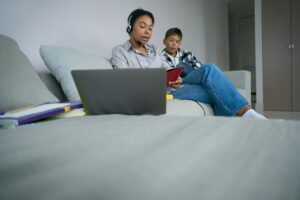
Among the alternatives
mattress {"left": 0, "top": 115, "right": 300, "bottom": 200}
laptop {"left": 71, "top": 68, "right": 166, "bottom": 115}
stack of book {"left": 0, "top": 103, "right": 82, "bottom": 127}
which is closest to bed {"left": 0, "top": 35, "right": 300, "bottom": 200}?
mattress {"left": 0, "top": 115, "right": 300, "bottom": 200}

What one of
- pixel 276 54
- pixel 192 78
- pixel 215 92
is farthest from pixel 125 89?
pixel 276 54

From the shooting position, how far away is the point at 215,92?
4.37 ft

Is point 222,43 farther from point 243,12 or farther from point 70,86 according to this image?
point 70,86

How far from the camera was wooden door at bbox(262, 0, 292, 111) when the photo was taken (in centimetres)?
367

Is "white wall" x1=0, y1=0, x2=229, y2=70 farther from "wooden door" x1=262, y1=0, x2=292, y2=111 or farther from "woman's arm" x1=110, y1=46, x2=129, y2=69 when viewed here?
"wooden door" x1=262, y1=0, x2=292, y2=111

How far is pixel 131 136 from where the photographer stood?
1.37 ft

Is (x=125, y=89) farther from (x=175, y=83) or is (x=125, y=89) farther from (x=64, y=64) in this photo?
(x=175, y=83)

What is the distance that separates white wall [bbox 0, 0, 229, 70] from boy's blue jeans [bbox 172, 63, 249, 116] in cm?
99

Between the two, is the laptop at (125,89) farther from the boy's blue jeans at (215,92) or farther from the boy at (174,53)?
the boy at (174,53)

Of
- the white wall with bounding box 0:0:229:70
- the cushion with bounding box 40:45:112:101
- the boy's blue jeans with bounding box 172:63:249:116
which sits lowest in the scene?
the boy's blue jeans with bounding box 172:63:249:116

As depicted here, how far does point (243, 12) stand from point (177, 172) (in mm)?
6280

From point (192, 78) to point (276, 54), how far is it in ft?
9.56

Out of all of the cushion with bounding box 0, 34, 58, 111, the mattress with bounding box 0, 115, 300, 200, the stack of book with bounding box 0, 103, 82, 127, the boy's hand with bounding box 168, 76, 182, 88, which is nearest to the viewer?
the mattress with bounding box 0, 115, 300, 200

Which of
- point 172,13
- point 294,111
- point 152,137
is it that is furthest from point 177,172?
point 294,111
